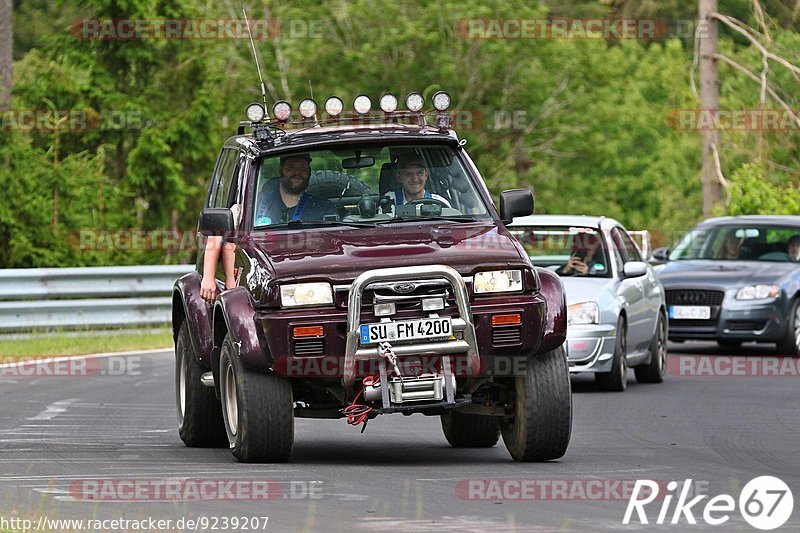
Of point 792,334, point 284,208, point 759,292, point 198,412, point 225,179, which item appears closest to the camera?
point 284,208

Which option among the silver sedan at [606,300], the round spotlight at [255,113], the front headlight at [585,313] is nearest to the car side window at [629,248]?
the silver sedan at [606,300]

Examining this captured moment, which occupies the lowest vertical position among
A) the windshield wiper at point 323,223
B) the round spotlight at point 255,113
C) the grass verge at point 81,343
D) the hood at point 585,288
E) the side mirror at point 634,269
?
the grass verge at point 81,343

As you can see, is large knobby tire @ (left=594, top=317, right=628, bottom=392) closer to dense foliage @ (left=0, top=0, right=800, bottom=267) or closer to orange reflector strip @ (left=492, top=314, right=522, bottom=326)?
orange reflector strip @ (left=492, top=314, right=522, bottom=326)

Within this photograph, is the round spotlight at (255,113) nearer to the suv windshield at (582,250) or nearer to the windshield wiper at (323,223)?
the windshield wiper at (323,223)

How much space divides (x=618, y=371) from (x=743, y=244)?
20.7 feet

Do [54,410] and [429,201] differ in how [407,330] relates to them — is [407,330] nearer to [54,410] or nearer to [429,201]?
[429,201]

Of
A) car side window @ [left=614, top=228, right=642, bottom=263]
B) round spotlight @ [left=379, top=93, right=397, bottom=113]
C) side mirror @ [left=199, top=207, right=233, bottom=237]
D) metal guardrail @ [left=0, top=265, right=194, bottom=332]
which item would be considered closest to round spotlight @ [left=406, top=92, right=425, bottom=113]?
round spotlight @ [left=379, top=93, right=397, bottom=113]

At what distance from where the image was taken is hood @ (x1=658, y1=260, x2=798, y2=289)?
21.7 meters

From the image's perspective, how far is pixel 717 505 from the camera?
354 inches

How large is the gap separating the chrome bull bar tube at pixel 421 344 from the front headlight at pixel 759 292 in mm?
11777

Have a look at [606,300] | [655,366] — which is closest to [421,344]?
[606,300]

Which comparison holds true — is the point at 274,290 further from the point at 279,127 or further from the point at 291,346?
the point at 279,127

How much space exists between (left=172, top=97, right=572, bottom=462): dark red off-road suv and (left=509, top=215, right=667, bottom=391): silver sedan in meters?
5.22

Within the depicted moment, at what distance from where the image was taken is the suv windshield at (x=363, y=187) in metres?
11.5
